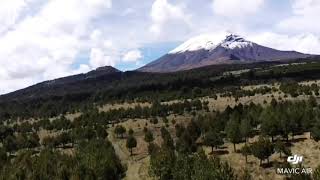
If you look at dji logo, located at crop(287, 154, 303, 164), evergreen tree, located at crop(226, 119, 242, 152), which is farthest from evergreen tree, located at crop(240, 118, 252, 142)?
dji logo, located at crop(287, 154, 303, 164)

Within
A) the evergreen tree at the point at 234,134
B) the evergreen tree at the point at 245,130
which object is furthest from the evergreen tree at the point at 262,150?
the evergreen tree at the point at 245,130

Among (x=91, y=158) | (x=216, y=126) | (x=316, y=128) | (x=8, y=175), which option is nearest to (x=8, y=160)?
(x=8, y=175)

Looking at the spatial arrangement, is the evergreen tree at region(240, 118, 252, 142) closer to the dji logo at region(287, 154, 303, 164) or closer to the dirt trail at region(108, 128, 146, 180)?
the dji logo at region(287, 154, 303, 164)

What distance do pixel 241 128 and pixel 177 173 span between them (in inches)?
2189

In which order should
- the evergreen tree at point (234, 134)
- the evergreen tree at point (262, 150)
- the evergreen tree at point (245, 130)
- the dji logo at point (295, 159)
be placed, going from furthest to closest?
the evergreen tree at point (245, 130), the evergreen tree at point (234, 134), the evergreen tree at point (262, 150), the dji logo at point (295, 159)

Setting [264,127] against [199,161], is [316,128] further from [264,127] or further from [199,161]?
[199,161]

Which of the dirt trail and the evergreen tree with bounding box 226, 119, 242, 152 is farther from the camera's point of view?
the evergreen tree with bounding box 226, 119, 242, 152

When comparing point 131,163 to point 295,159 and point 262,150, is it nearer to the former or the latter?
point 262,150

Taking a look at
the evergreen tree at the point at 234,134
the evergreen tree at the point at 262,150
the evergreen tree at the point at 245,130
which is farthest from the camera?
the evergreen tree at the point at 245,130

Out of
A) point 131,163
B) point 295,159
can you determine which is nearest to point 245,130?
point 295,159

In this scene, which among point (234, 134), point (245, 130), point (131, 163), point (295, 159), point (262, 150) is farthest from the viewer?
point (245, 130)

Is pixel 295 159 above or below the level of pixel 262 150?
below

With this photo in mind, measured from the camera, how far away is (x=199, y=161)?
11012 cm

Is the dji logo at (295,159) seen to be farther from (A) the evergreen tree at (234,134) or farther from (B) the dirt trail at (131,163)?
(B) the dirt trail at (131,163)
